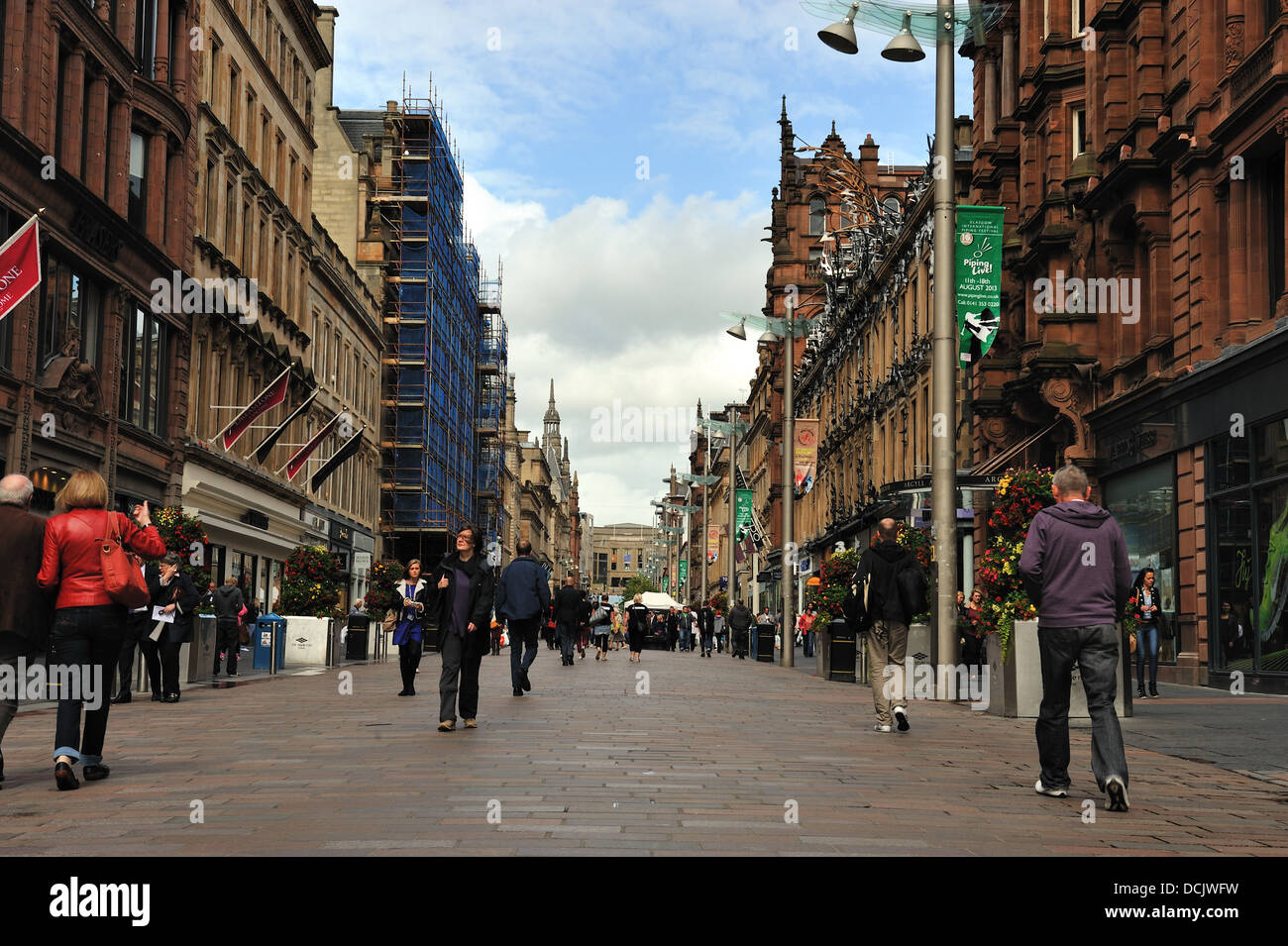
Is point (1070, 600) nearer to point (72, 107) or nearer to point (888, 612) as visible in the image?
point (888, 612)

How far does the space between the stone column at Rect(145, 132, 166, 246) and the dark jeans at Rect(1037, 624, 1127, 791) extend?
89.2 ft

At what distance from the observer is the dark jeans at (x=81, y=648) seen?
901cm

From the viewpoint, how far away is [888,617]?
529 inches

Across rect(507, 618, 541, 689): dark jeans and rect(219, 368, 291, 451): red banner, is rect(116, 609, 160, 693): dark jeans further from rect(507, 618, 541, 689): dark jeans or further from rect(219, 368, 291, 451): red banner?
rect(219, 368, 291, 451): red banner

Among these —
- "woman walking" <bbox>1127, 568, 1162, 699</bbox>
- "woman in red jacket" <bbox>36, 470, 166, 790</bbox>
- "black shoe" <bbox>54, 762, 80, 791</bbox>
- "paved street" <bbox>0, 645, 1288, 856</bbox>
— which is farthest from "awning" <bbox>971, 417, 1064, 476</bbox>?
"black shoe" <bbox>54, 762, 80, 791</bbox>

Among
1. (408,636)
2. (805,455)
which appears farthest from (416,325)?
(408,636)

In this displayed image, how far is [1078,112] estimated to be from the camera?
3048cm

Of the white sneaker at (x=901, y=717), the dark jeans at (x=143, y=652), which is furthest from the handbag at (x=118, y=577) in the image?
the white sneaker at (x=901, y=717)

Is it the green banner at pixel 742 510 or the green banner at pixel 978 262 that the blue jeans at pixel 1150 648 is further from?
the green banner at pixel 742 510

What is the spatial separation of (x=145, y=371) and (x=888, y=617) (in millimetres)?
22925

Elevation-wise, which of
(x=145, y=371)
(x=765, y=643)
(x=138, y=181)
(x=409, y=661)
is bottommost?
(x=765, y=643)

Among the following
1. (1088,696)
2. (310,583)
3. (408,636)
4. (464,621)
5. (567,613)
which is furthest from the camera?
(567,613)
